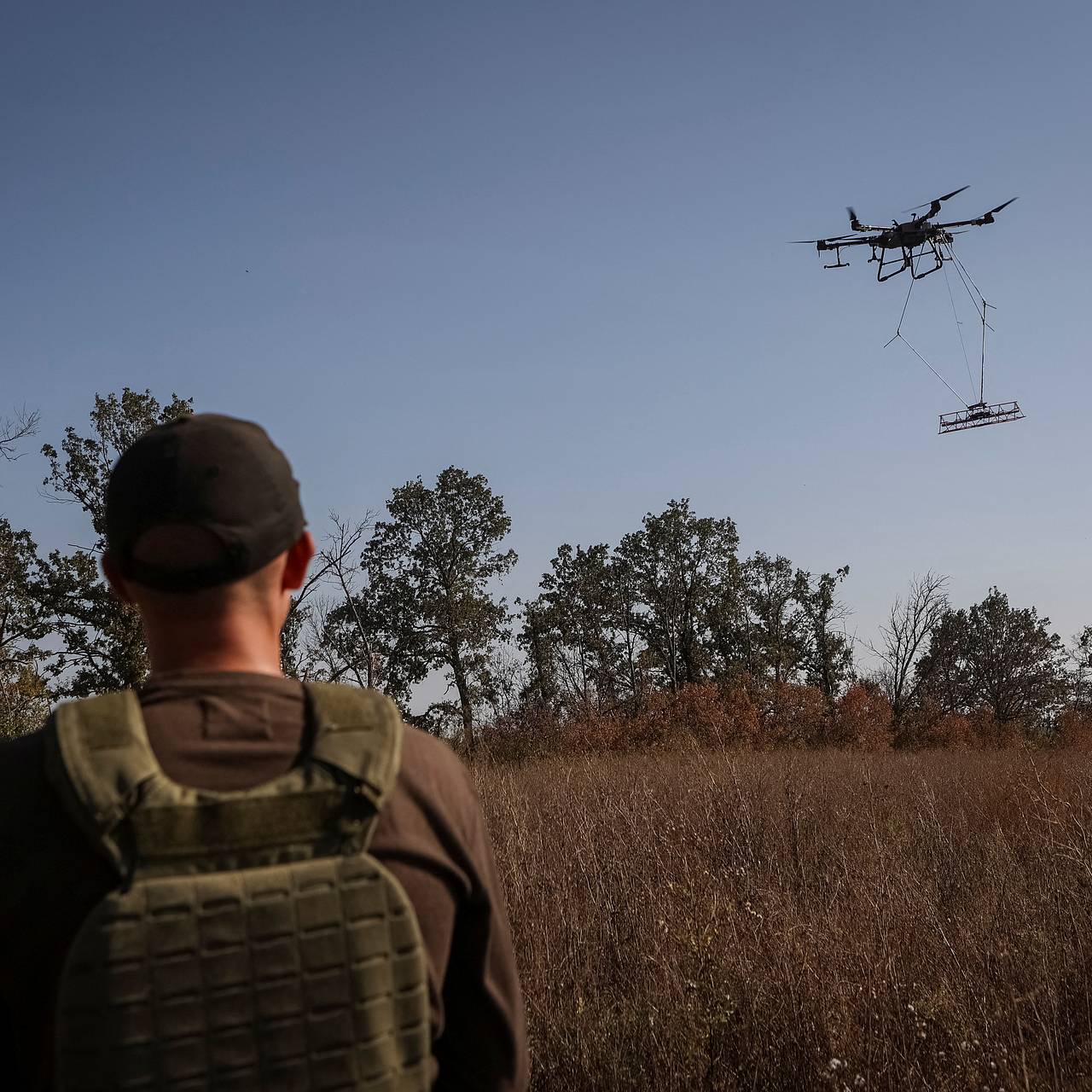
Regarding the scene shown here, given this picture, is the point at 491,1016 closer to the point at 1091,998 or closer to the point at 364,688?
the point at 364,688

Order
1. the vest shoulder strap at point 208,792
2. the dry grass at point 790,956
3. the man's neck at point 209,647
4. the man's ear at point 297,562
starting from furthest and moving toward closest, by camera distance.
A: the dry grass at point 790,956
the man's ear at point 297,562
the man's neck at point 209,647
the vest shoulder strap at point 208,792

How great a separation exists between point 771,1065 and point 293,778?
3586 mm

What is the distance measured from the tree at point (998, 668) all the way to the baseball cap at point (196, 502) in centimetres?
4229

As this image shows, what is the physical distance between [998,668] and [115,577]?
52188mm

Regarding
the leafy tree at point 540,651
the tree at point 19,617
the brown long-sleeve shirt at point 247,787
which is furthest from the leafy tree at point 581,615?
the brown long-sleeve shirt at point 247,787

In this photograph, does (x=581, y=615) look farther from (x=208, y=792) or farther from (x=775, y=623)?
(x=208, y=792)

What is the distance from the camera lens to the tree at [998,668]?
44.3 m

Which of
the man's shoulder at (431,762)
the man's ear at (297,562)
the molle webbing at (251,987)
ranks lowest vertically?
the molle webbing at (251,987)

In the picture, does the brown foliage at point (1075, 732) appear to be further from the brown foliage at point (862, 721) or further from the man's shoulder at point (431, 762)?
the man's shoulder at point (431, 762)

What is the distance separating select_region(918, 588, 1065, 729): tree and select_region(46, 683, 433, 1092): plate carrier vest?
4219 cm

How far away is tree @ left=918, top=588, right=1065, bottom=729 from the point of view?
1745 inches

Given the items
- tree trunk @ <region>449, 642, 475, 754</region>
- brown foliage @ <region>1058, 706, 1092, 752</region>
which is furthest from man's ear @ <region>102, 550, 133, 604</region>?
tree trunk @ <region>449, 642, 475, 754</region>

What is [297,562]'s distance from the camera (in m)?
1.52

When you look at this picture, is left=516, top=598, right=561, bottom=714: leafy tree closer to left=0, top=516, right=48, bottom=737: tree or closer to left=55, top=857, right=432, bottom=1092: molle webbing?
left=0, top=516, right=48, bottom=737: tree
